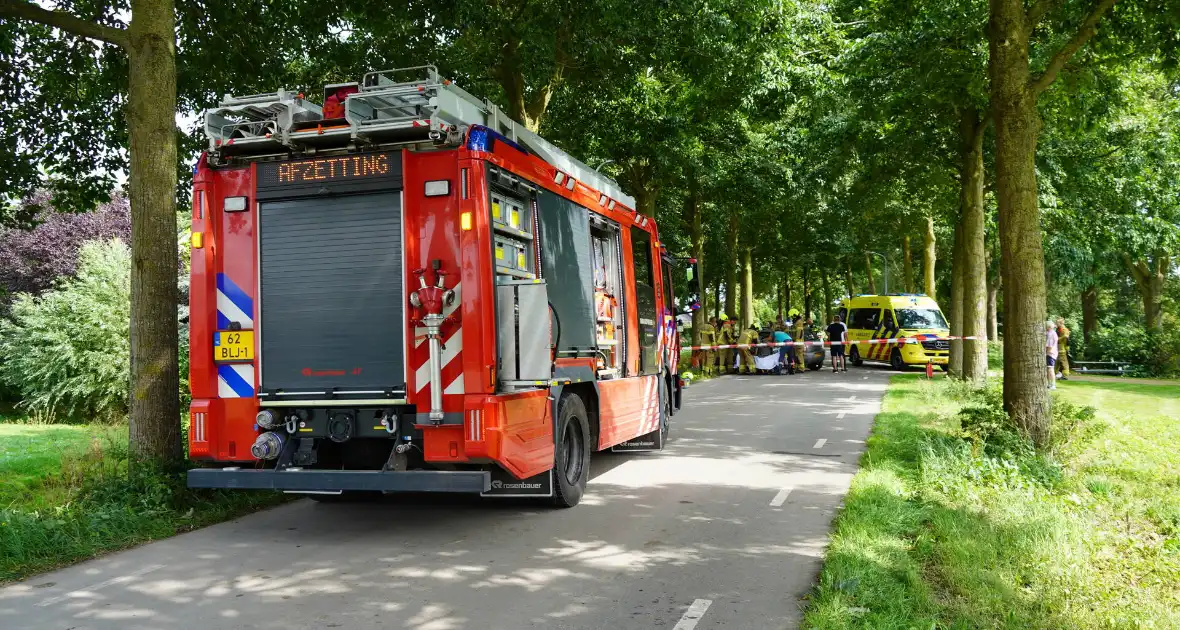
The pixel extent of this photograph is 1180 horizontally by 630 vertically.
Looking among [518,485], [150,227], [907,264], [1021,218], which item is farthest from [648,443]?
[907,264]

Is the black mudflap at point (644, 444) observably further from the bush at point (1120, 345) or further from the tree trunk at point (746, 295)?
the bush at point (1120, 345)

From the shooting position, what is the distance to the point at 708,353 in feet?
98.4

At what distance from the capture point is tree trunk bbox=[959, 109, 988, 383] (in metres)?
18.1

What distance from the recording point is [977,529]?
662cm

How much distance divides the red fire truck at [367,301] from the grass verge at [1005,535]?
265 centimetres

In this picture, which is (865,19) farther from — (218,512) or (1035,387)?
(218,512)

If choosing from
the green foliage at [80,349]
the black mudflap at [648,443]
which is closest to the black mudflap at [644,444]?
the black mudflap at [648,443]

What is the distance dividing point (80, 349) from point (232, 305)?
53.0ft

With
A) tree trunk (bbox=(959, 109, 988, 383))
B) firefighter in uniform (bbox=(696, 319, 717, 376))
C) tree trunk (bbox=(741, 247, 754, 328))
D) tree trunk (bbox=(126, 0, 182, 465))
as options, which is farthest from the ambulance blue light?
Answer: tree trunk (bbox=(741, 247, 754, 328))

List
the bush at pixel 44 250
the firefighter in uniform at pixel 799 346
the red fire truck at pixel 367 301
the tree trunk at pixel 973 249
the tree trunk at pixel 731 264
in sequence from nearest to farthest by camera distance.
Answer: the red fire truck at pixel 367 301, the tree trunk at pixel 973 249, the bush at pixel 44 250, the firefighter in uniform at pixel 799 346, the tree trunk at pixel 731 264

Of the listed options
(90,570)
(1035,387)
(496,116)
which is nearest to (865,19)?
(1035,387)

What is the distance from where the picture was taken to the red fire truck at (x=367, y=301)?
6727 millimetres

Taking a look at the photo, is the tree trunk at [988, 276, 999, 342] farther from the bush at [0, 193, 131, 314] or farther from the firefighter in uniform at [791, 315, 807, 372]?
the bush at [0, 193, 131, 314]

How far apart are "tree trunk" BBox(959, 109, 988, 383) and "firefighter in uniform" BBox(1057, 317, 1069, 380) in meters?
5.98
